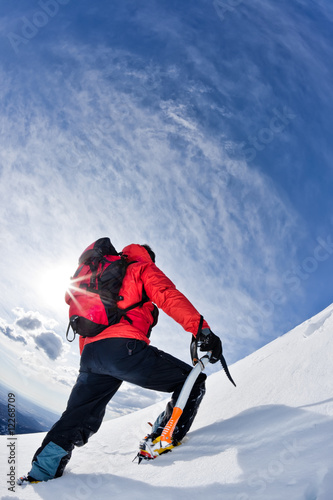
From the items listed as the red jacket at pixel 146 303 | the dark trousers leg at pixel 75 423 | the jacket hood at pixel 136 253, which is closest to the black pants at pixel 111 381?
the dark trousers leg at pixel 75 423

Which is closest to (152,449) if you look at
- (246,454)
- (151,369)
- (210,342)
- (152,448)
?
(152,448)

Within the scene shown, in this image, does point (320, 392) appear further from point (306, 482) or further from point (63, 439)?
point (63, 439)

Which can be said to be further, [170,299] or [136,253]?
[136,253]

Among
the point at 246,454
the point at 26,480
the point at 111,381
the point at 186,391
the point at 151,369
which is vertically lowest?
the point at 26,480

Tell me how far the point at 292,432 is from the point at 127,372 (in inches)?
56.8

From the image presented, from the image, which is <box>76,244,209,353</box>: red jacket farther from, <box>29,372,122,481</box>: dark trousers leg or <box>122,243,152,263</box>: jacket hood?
<box>29,372,122,481</box>: dark trousers leg

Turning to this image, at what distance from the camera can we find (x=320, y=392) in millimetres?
2586

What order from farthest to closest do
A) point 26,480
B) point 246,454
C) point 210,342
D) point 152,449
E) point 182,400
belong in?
point 210,342 < point 182,400 < point 152,449 < point 26,480 < point 246,454

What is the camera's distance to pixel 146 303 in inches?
130

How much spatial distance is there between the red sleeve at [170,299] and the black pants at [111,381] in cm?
42

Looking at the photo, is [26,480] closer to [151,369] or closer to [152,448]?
[152,448]

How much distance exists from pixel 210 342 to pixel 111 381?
1063 mm

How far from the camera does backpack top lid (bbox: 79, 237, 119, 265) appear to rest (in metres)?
3.38

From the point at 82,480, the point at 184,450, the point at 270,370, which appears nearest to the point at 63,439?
the point at 82,480
